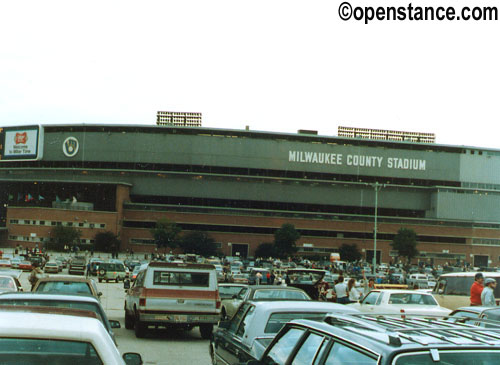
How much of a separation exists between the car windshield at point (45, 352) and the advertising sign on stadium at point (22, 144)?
10959 cm

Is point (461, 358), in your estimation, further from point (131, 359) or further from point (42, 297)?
point (42, 297)

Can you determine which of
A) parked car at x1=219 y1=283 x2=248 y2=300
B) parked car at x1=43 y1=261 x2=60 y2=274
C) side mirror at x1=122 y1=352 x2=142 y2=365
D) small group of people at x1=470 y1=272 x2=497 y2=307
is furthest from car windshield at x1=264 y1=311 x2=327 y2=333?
parked car at x1=43 y1=261 x2=60 y2=274

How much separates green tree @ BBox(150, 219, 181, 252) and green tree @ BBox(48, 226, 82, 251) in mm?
11063

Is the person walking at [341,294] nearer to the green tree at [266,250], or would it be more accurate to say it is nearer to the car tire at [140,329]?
the car tire at [140,329]

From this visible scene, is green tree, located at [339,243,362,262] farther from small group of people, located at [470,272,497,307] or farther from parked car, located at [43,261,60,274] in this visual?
small group of people, located at [470,272,497,307]

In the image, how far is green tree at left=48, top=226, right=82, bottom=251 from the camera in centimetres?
9525

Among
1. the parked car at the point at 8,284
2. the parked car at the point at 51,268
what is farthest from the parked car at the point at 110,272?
the parked car at the point at 8,284

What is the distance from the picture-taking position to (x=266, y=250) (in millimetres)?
103562

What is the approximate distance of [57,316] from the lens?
4895 millimetres

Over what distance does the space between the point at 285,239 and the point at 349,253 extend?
10506mm

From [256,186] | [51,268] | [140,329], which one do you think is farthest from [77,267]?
[256,186]

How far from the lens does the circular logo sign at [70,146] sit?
363 feet

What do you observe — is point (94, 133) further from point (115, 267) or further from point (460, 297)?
point (460, 297)

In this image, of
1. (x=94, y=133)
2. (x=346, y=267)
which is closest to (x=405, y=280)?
(x=346, y=267)
